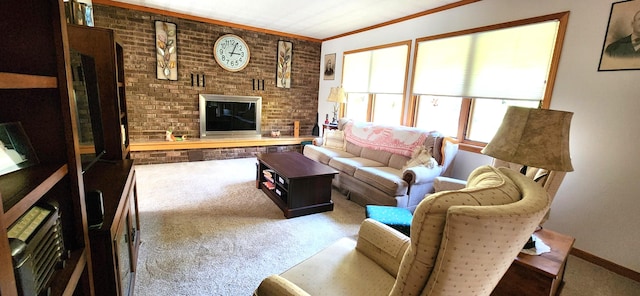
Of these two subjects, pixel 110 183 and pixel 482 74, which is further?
pixel 482 74

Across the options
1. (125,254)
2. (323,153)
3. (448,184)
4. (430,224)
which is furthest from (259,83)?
(430,224)

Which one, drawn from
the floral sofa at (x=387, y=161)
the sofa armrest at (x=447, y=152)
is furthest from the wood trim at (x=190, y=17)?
the sofa armrest at (x=447, y=152)

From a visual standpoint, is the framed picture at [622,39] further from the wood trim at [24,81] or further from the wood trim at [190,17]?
the wood trim at [190,17]

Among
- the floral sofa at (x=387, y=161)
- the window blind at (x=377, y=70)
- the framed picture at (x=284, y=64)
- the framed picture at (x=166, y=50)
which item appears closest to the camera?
the floral sofa at (x=387, y=161)

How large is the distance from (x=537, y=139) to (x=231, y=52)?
16.3 feet

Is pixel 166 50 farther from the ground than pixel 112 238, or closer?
farther from the ground

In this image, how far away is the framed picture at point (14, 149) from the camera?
2.50 ft

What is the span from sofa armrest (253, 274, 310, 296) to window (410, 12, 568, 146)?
2.96m

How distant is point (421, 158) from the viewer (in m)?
3.37

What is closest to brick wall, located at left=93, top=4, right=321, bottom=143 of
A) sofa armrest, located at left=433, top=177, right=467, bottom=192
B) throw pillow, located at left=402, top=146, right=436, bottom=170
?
throw pillow, located at left=402, top=146, right=436, bottom=170

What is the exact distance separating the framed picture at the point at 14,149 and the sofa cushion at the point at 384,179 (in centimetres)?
275

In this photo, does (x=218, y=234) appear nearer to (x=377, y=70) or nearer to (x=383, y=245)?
(x=383, y=245)

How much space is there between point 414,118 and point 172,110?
3.98 meters

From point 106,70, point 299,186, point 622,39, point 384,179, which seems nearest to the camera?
point 106,70
